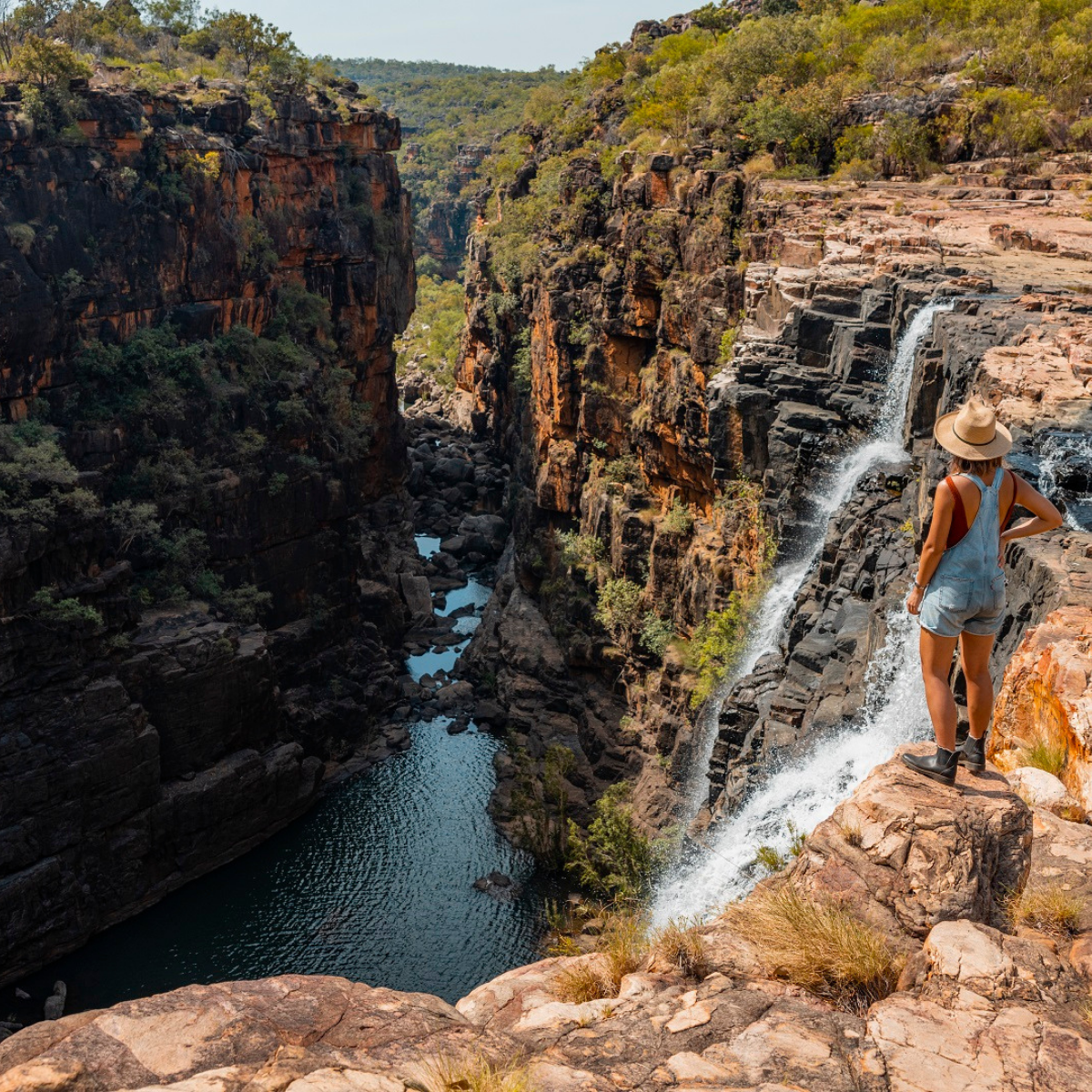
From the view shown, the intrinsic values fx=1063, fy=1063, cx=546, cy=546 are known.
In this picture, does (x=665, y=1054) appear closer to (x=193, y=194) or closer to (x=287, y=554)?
(x=287, y=554)

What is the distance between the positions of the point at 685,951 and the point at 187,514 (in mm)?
33972

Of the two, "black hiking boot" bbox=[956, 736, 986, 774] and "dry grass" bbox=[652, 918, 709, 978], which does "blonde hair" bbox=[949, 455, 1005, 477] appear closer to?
"black hiking boot" bbox=[956, 736, 986, 774]

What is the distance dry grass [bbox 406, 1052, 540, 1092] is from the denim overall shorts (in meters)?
4.33

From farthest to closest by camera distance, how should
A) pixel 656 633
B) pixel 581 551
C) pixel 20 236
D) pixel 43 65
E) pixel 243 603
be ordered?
1. pixel 581 551
2. pixel 243 603
3. pixel 43 65
4. pixel 20 236
5. pixel 656 633

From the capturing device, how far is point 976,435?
7793 mm

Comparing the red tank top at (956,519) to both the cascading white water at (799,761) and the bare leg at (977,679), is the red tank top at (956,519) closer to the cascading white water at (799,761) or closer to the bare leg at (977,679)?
the bare leg at (977,679)

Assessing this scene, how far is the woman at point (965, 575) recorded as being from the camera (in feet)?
25.6

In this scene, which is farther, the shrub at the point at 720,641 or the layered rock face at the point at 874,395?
the shrub at the point at 720,641

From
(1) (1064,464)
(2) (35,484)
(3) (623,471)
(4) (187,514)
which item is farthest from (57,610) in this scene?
(1) (1064,464)

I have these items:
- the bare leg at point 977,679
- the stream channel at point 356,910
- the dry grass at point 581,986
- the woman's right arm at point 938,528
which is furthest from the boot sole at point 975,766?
the stream channel at point 356,910

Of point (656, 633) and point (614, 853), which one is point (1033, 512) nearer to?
point (614, 853)

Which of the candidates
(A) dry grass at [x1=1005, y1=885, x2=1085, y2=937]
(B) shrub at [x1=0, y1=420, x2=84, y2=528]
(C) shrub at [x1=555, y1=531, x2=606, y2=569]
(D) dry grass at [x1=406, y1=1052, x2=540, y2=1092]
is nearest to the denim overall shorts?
(A) dry grass at [x1=1005, y1=885, x2=1085, y2=937]

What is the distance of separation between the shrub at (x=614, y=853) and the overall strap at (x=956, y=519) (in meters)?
16.0

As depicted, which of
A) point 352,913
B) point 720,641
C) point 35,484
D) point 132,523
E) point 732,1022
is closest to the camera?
point 732,1022
